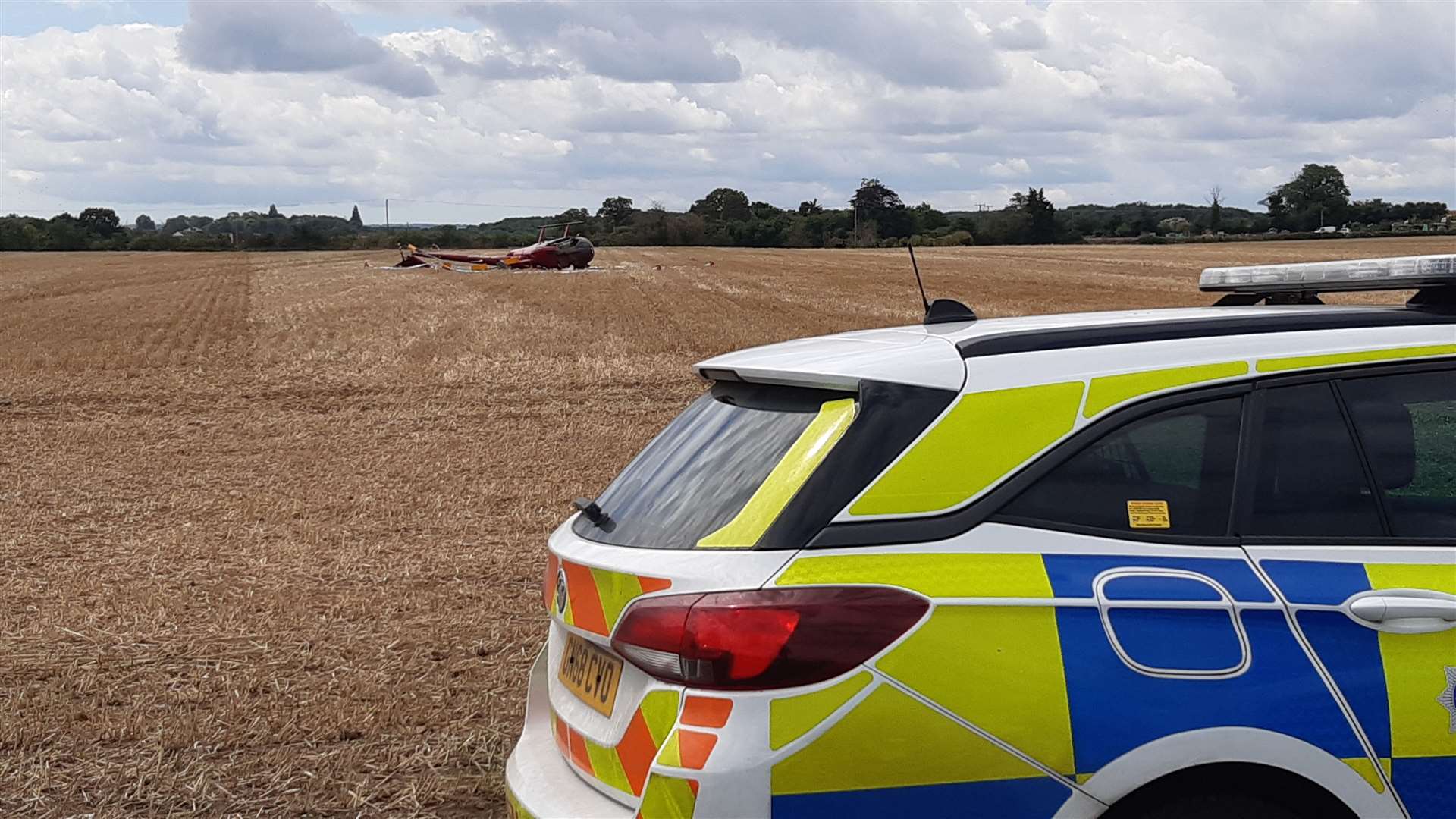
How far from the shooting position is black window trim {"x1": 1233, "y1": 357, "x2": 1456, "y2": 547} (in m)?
2.79

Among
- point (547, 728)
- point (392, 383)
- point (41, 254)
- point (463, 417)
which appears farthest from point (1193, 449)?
point (41, 254)

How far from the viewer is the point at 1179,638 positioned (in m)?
2.60

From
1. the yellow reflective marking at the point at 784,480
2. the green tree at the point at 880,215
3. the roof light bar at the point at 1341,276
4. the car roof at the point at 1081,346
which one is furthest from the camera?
the green tree at the point at 880,215

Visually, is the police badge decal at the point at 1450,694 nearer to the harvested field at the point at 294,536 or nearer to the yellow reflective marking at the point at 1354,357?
the yellow reflective marking at the point at 1354,357

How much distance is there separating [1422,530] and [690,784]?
1541 millimetres

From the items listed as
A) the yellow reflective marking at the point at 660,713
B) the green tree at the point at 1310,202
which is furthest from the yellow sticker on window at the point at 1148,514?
the green tree at the point at 1310,202

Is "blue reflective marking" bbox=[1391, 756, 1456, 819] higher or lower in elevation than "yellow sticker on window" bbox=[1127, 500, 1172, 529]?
lower

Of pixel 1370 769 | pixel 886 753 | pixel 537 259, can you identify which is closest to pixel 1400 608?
pixel 1370 769

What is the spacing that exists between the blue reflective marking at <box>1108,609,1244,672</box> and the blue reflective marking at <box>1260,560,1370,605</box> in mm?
159

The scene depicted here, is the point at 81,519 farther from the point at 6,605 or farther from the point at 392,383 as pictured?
the point at 392,383

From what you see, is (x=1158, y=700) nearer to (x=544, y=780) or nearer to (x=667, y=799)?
(x=667, y=799)

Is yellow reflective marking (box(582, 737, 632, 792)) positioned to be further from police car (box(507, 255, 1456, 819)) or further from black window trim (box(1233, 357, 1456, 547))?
black window trim (box(1233, 357, 1456, 547))

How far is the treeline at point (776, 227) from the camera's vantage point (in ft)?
256

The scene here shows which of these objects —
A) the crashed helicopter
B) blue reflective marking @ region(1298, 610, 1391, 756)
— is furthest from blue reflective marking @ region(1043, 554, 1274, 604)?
the crashed helicopter
